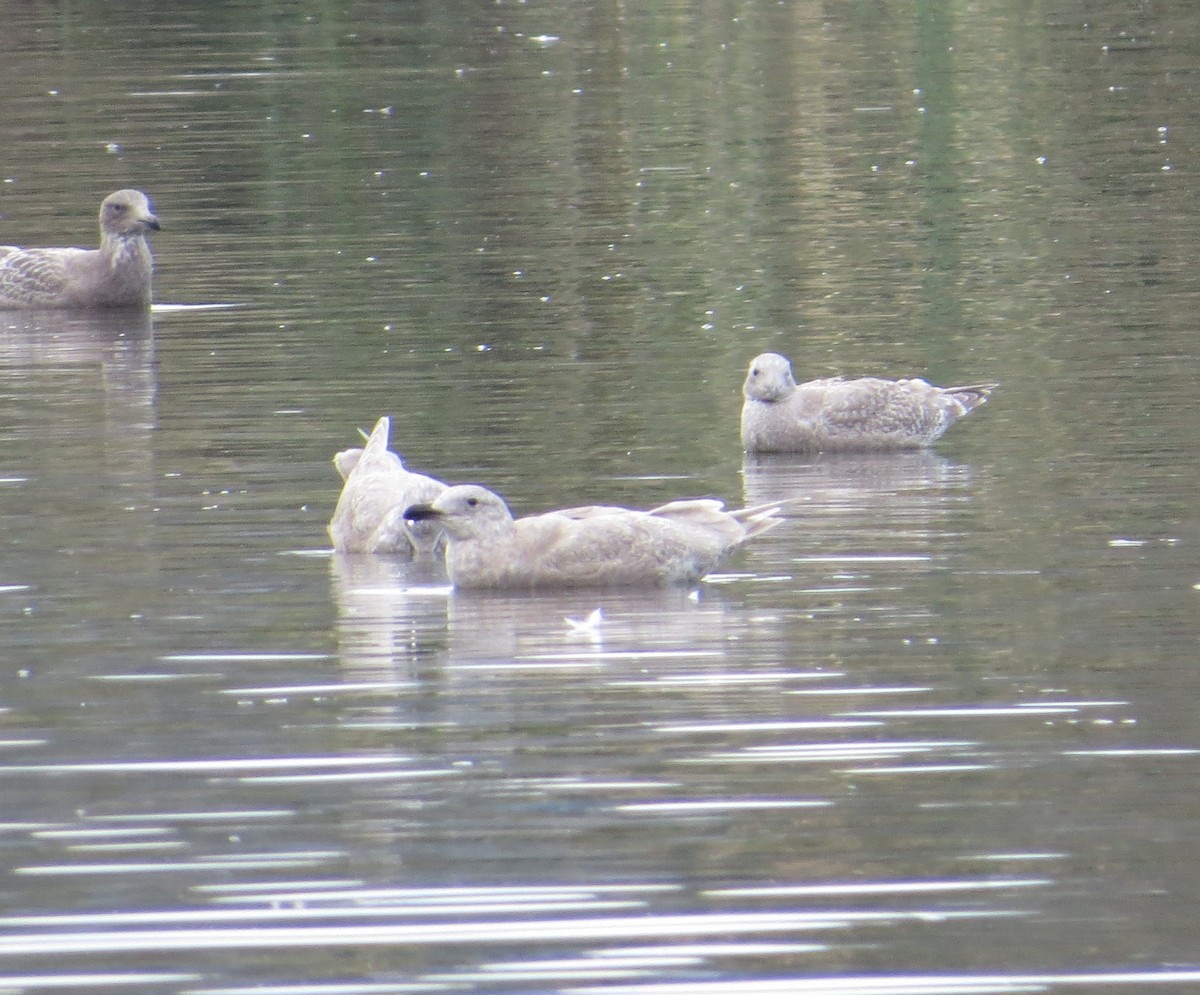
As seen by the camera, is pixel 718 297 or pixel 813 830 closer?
pixel 813 830

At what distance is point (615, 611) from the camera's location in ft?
40.5

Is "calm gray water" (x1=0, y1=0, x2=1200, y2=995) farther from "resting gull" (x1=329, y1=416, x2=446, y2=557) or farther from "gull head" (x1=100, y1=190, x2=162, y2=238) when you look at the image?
"gull head" (x1=100, y1=190, x2=162, y2=238)

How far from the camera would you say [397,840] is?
8984 millimetres

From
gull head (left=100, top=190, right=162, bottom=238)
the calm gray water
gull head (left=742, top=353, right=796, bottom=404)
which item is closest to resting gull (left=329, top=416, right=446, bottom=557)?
the calm gray water

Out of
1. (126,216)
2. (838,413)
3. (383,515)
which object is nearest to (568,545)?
(383,515)

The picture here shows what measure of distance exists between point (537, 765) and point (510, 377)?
30.5 ft

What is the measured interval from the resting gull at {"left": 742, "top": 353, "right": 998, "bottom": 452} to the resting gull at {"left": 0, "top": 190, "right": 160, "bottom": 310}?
900cm

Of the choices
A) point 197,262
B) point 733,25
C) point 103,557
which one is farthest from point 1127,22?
point 103,557

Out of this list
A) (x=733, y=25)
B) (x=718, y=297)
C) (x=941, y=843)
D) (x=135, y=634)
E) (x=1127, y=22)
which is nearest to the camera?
(x=941, y=843)

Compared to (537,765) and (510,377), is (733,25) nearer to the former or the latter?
(510,377)

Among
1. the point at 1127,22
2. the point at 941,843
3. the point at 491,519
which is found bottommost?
the point at 941,843

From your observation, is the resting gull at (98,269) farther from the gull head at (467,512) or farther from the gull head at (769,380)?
the gull head at (467,512)

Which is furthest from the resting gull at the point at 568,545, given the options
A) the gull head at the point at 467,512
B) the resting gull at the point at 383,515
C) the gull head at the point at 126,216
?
the gull head at the point at 126,216

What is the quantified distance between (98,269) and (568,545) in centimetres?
1255
